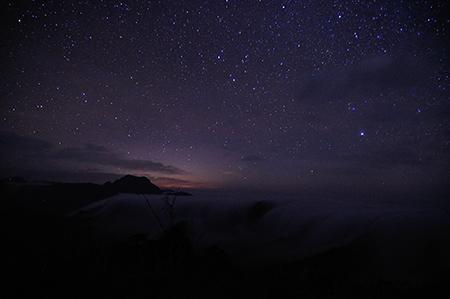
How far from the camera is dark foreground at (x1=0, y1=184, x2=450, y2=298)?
2.90 meters

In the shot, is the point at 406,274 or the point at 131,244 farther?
the point at 131,244

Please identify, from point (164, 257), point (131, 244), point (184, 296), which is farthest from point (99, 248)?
point (184, 296)

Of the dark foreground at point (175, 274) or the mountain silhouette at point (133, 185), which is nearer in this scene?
the dark foreground at point (175, 274)

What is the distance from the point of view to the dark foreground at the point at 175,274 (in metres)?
2.90

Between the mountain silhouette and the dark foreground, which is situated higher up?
the mountain silhouette

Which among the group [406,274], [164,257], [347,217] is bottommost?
[164,257]

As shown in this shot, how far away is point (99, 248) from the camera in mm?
4805

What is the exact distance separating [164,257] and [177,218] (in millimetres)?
1637

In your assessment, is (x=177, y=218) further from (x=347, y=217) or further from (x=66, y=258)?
(x=347, y=217)

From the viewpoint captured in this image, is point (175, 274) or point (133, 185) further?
point (133, 185)

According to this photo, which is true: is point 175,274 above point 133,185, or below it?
below

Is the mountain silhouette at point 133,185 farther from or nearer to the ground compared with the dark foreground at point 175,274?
farther from the ground

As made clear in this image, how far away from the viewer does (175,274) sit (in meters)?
3.48

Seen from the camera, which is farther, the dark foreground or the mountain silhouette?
the mountain silhouette
